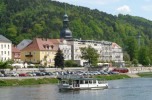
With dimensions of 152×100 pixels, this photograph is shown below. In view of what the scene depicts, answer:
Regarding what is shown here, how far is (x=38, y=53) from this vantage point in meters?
133

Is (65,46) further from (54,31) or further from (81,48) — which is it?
(54,31)

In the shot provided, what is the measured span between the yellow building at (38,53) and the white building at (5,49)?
854 centimetres

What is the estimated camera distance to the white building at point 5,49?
123 metres

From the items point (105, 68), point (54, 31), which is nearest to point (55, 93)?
point (105, 68)

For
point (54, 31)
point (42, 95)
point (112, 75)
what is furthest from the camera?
point (54, 31)

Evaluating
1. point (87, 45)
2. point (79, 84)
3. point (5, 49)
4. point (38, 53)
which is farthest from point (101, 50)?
point (79, 84)

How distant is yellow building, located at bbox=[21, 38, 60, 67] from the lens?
13288 cm

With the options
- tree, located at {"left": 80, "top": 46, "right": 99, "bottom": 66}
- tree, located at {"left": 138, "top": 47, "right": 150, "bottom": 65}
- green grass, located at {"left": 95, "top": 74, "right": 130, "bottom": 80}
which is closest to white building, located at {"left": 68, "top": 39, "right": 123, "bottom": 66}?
tree, located at {"left": 80, "top": 46, "right": 99, "bottom": 66}

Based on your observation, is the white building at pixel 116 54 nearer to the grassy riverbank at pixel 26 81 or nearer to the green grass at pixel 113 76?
the green grass at pixel 113 76

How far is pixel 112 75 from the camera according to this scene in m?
113

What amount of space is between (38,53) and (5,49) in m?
11.1

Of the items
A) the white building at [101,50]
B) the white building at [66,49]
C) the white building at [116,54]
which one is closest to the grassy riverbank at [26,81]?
the white building at [101,50]

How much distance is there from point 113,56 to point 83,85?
10299cm

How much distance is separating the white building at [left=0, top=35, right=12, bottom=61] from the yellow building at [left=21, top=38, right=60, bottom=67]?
8.54 meters
